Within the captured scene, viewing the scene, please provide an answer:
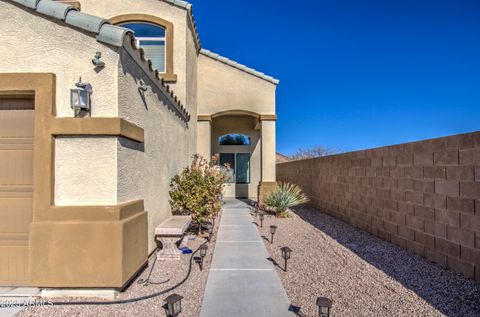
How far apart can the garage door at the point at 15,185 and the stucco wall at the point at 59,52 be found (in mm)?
651

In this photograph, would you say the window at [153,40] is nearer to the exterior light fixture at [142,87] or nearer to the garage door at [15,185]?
the exterior light fixture at [142,87]

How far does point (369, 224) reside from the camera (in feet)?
25.2

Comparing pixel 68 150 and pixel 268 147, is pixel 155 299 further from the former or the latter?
pixel 268 147

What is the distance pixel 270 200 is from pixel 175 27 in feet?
23.0

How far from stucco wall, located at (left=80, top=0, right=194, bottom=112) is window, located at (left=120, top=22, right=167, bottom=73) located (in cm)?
38

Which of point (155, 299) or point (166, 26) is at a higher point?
point (166, 26)

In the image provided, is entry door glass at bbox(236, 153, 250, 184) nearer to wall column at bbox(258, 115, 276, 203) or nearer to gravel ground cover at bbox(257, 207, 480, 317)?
wall column at bbox(258, 115, 276, 203)

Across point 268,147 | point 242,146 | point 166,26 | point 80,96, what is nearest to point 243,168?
point 242,146

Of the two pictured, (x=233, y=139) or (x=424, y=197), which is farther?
(x=233, y=139)

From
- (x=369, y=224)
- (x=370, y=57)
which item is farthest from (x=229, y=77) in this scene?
(x=370, y=57)

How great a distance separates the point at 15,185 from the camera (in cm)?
411

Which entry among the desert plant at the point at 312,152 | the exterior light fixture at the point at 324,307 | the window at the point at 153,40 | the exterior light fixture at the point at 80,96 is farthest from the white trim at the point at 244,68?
the desert plant at the point at 312,152

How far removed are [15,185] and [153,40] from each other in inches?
267

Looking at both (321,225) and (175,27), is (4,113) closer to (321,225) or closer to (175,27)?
(175,27)
